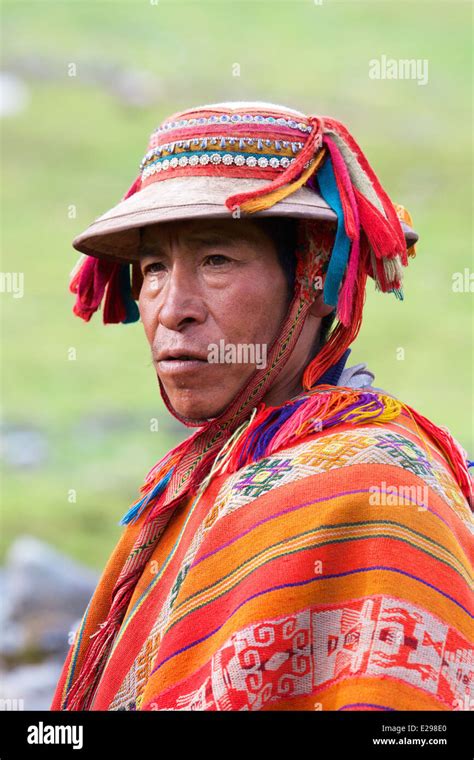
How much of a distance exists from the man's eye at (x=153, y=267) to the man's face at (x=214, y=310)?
0.06 meters

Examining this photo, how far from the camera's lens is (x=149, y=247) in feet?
8.56

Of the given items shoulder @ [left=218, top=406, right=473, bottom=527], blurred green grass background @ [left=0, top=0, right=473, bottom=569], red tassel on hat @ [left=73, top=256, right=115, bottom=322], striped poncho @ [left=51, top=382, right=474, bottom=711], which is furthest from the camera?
blurred green grass background @ [left=0, top=0, right=473, bottom=569]

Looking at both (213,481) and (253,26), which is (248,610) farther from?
(253,26)

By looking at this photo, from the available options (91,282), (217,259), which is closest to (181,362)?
(217,259)

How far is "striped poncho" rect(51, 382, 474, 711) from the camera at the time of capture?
2062mm

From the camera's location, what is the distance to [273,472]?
234 centimetres

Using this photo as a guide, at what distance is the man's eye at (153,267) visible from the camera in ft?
8.52

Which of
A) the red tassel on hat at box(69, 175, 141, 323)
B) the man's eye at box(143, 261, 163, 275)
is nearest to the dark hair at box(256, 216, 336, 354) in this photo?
the man's eye at box(143, 261, 163, 275)

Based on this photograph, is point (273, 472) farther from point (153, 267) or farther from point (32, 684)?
point (32, 684)

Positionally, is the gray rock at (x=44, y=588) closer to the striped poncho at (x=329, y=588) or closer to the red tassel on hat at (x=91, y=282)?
the red tassel on hat at (x=91, y=282)

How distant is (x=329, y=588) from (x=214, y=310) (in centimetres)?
67

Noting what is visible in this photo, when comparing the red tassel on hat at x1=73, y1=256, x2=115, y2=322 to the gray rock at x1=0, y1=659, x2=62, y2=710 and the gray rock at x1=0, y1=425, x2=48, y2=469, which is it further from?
the gray rock at x1=0, y1=425, x2=48, y2=469
